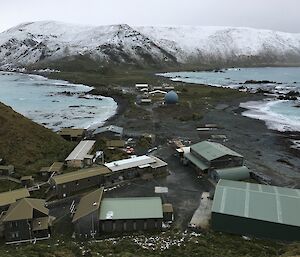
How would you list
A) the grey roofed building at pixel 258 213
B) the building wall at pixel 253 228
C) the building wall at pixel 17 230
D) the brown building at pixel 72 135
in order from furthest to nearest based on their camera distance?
1. the brown building at pixel 72 135
2. the building wall at pixel 17 230
3. the grey roofed building at pixel 258 213
4. the building wall at pixel 253 228

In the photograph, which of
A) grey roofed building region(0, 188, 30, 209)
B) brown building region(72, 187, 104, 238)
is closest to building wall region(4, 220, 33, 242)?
brown building region(72, 187, 104, 238)

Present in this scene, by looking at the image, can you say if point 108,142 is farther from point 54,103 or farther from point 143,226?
point 54,103

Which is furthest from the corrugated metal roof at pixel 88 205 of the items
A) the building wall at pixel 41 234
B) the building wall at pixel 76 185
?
the building wall at pixel 76 185

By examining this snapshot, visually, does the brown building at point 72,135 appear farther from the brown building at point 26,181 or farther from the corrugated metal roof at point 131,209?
the corrugated metal roof at point 131,209

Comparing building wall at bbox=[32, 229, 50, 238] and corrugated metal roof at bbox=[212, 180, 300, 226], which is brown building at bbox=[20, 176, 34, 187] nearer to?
building wall at bbox=[32, 229, 50, 238]

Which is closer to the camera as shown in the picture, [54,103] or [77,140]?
[77,140]

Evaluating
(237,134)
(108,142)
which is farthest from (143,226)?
(237,134)

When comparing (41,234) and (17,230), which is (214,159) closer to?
(41,234)
